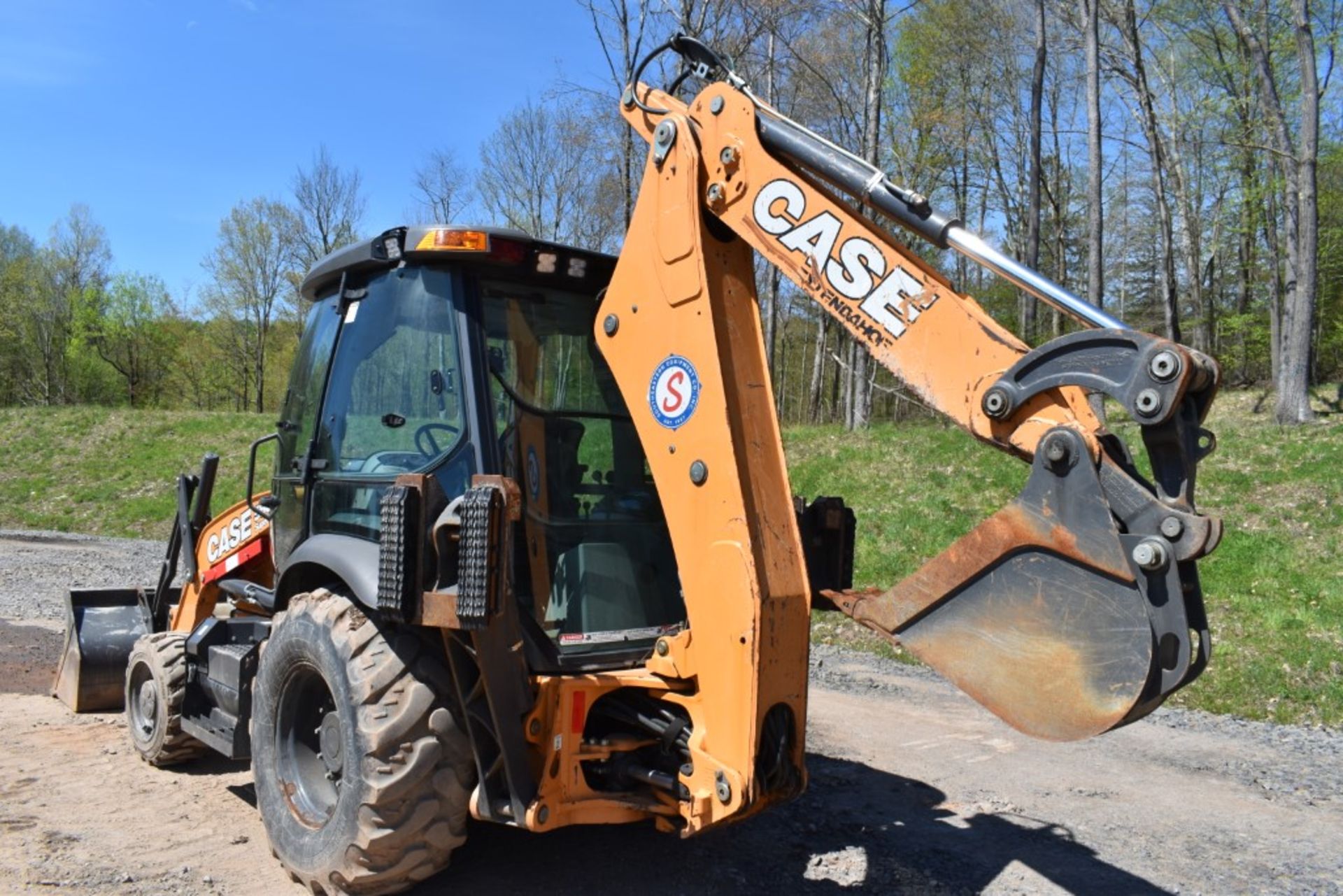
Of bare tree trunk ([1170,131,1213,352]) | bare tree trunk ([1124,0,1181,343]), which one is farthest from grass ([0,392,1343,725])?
bare tree trunk ([1170,131,1213,352])

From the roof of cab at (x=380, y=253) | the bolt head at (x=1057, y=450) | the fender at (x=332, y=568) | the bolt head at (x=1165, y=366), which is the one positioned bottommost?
the fender at (x=332, y=568)

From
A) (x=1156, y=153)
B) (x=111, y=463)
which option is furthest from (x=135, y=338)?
(x=1156, y=153)

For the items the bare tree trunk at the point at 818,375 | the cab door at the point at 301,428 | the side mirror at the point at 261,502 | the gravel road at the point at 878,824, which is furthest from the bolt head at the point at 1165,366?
the bare tree trunk at the point at 818,375

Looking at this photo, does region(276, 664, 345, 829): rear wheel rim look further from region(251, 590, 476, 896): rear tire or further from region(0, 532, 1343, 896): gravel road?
region(0, 532, 1343, 896): gravel road

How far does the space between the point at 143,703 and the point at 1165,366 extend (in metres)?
5.31

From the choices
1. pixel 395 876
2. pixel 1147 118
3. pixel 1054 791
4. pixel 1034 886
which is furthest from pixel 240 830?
pixel 1147 118

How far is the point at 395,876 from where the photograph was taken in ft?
11.4

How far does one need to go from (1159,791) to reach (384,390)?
4590 mm

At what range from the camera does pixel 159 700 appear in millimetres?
5227

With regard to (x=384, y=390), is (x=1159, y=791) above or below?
below

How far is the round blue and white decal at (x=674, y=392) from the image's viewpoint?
343 cm

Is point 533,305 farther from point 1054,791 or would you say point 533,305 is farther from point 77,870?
point 1054,791

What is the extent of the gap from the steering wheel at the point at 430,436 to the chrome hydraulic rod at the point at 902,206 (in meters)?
1.53

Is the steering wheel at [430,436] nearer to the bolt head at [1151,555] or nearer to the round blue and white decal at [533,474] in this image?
the round blue and white decal at [533,474]
